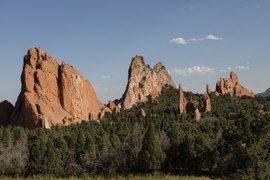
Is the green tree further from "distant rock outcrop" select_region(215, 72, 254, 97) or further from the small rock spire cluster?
"distant rock outcrop" select_region(215, 72, 254, 97)

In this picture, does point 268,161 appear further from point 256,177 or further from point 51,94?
point 51,94

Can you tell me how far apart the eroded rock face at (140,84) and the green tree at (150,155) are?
86370 millimetres

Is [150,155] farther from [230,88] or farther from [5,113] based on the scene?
[230,88]

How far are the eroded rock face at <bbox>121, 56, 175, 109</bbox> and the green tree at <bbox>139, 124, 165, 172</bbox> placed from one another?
8637 centimetres

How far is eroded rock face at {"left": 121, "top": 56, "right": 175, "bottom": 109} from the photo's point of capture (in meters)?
154

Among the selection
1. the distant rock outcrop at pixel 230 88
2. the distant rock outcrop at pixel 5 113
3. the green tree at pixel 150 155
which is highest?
the distant rock outcrop at pixel 230 88

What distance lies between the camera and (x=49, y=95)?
11062 centimetres

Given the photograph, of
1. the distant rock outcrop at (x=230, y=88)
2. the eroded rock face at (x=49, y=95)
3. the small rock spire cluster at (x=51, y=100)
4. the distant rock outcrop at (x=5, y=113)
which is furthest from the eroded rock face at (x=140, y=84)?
the distant rock outcrop at (x=5, y=113)

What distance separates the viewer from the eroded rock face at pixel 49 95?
101812 millimetres

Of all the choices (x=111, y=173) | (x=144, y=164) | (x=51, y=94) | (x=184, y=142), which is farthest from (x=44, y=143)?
(x=51, y=94)

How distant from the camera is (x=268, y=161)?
30781 mm

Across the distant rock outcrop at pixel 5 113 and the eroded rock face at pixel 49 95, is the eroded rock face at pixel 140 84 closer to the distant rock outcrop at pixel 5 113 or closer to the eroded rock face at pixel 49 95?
the eroded rock face at pixel 49 95

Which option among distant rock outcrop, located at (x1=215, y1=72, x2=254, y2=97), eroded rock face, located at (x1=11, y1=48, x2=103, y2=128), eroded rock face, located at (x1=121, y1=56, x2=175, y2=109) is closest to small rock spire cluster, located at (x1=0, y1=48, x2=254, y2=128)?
eroded rock face, located at (x1=11, y1=48, x2=103, y2=128)

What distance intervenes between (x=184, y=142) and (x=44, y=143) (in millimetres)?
25376
